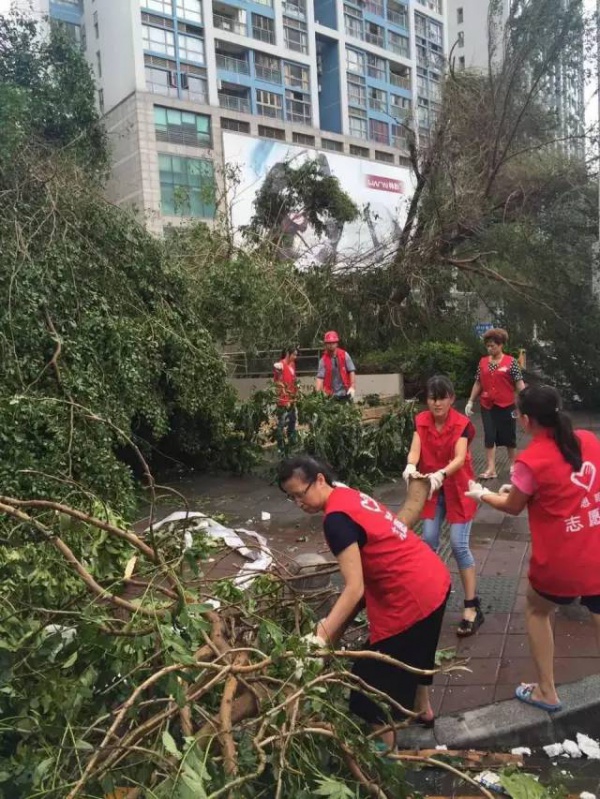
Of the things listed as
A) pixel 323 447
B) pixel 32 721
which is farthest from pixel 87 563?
pixel 323 447

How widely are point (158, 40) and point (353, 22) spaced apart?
20.2 meters

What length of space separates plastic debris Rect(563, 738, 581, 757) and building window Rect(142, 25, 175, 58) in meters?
47.4

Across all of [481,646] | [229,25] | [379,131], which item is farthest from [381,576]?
[379,131]

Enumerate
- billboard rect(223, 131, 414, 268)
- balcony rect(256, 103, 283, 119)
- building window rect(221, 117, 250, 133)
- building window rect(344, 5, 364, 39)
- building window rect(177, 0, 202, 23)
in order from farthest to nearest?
building window rect(344, 5, 364, 39) → balcony rect(256, 103, 283, 119) → building window rect(221, 117, 250, 133) → building window rect(177, 0, 202, 23) → billboard rect(223, 131, 414, 268)

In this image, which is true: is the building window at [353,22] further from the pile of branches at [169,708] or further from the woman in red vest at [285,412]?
the pile of branches at [169,708]

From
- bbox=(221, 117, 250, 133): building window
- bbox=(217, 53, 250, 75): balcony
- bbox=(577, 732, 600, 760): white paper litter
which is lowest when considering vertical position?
bbox=(577, 732, 600, 760): white paper litter

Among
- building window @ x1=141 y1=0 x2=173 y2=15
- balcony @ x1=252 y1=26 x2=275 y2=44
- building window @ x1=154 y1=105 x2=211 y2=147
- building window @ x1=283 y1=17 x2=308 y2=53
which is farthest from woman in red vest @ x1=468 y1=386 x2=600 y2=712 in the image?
building window @ x1=283 y1=17 x2=308 y2=53

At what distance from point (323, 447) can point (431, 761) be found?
5.00 meters

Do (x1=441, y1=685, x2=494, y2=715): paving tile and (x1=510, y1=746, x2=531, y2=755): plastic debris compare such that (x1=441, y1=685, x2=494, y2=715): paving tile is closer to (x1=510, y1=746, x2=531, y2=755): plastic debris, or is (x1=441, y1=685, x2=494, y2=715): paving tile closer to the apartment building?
(x1=510, y1=746, x2=531, y2=755): plastic debris

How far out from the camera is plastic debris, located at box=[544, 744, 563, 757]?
119 inches

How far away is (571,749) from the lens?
301cm

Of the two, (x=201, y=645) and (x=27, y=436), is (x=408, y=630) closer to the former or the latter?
(x=201, y=645)

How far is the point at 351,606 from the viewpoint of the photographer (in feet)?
8.16

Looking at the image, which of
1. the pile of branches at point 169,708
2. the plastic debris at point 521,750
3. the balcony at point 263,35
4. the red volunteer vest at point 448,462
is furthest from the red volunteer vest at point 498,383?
the balcony at point 263,35
